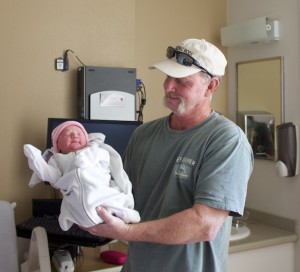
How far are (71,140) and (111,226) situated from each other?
342 mm

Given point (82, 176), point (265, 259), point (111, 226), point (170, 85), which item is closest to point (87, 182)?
point (82, 176)

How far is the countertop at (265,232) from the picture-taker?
240 cm

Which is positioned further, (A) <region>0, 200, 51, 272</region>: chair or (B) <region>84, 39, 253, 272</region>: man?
(A) <region>0, 200, 51, 272</region>: chair

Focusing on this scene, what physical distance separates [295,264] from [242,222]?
15.5 inches

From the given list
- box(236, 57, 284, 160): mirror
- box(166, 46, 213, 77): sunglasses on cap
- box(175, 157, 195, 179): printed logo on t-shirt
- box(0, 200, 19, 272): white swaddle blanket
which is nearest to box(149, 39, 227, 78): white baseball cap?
box(166, 46, 213, 77): sunglasses on cap

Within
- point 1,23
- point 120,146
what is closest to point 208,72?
point 120,146

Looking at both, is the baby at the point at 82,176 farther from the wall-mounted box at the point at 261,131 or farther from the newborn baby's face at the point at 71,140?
the wall-mounted box at the point at 261,131

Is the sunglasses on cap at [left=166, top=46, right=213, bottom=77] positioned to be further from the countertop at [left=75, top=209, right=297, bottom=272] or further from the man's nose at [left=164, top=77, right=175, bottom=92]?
the countertop at [left=75, top=209, right=297, bottom=272]

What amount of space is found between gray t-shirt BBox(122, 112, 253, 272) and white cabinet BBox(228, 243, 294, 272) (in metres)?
0.93

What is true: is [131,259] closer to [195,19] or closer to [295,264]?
[295,264]

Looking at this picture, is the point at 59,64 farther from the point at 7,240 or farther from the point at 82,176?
the point at 82,176

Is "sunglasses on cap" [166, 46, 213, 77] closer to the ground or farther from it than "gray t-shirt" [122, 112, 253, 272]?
farther from it

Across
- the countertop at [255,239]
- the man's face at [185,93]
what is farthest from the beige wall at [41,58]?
the man's face at [185,93]

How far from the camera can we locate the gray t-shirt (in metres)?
1.35
